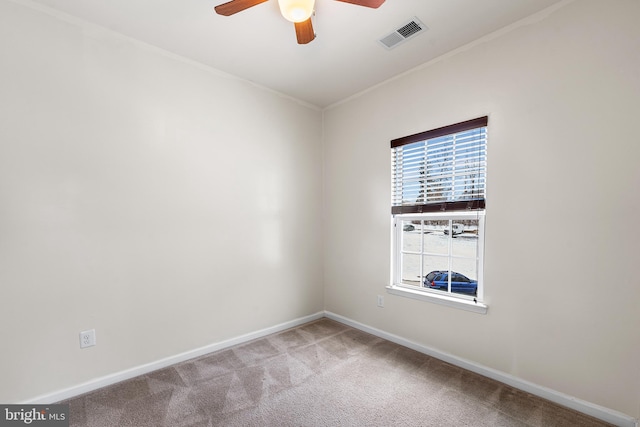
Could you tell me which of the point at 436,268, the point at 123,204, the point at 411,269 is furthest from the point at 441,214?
the point at 123,204

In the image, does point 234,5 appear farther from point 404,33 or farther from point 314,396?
point 314,396

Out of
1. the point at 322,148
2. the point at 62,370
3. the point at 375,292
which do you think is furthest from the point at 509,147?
the point at 62,370

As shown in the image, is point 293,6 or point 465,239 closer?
point 293,6

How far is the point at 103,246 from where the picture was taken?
2.12 metres

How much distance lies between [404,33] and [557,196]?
5.28 ft

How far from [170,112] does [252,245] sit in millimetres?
1435

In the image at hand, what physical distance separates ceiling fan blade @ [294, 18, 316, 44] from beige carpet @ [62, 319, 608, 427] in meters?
2.44

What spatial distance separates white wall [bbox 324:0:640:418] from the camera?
5.53 ft

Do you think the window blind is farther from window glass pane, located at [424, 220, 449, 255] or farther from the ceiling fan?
the ceiling fan

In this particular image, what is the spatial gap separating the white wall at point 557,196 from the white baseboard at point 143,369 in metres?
1.64

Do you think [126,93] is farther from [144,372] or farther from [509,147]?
[509,147]

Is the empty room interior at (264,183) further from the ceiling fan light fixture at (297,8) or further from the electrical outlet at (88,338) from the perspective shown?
the ceiling fan light fixture at (297,8)

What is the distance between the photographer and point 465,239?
94.1 inches

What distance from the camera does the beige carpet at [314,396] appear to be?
1.76 metres
